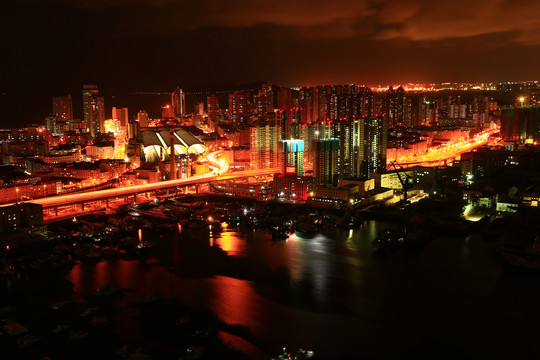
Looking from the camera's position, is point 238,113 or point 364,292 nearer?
point 364,292

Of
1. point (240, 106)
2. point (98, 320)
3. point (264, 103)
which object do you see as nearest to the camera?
point (98, 320)

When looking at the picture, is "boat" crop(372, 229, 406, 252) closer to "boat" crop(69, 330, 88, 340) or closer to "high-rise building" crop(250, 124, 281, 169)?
"boat" crop(69, 330, 88, 340)

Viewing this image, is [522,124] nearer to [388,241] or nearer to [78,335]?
A: [388,241]

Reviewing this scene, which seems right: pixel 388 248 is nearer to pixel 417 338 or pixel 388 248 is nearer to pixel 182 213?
pixel 417 338

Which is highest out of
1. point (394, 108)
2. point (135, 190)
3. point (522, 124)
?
point (394, 108)

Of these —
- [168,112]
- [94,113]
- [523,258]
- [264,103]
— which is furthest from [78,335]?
[168,112]

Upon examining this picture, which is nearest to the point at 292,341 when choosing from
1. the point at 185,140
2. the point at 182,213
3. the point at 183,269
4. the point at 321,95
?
the point at 183,269
